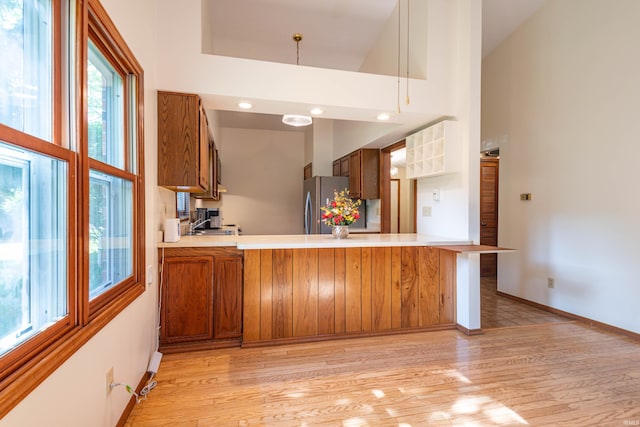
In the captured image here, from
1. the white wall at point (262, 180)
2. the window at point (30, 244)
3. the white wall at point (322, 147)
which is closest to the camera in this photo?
the window at point (30, 244)

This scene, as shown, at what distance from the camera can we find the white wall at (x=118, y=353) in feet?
3.45

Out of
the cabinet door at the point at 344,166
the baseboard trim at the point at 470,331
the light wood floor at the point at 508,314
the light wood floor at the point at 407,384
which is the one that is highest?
the cabinet door at the point at 344,166

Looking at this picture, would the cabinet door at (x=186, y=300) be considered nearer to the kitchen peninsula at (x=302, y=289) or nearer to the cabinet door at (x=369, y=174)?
the kitchen peninsula at (x=302, y=289)

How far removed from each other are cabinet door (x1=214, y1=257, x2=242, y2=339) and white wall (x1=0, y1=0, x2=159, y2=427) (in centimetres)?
48

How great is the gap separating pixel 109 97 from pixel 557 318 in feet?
15.0

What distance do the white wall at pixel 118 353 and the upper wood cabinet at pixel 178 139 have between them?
0.29ft

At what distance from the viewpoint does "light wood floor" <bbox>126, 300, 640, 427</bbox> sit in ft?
5.90

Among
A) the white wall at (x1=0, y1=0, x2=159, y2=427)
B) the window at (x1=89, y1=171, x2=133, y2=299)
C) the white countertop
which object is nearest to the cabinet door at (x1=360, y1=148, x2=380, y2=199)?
the white countertop

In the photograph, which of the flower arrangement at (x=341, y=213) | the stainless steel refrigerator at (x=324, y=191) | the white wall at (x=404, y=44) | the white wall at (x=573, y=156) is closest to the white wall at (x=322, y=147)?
the stainless steel refrigerator at (x=324, y=191)

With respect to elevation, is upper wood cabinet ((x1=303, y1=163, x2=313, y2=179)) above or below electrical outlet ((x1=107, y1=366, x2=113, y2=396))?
above

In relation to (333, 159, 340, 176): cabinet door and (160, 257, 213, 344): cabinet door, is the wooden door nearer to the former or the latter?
(333, 159, 340, 176): cabinet door

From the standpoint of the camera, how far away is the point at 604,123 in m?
3.13

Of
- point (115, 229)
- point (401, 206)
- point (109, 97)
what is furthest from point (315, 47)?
point (401, 206)

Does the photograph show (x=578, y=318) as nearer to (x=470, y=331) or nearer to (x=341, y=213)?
(x=470, y=331)
